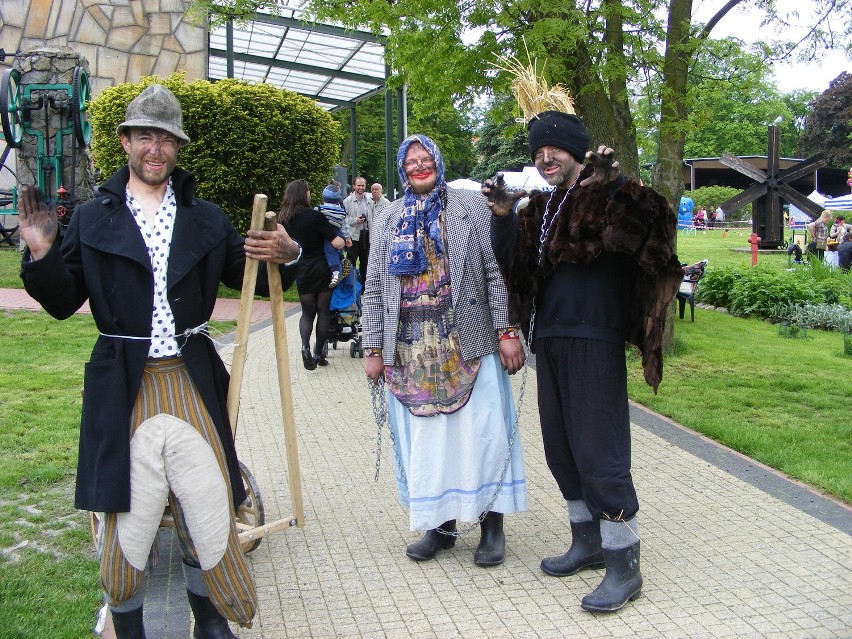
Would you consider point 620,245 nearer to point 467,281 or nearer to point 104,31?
point 467,281

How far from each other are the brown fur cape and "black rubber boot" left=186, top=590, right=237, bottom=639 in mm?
1855

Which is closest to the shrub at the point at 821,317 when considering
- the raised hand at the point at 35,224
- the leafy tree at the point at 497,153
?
the raised hand at the point at 35,224

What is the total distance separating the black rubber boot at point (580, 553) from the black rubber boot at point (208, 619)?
1.56 meters

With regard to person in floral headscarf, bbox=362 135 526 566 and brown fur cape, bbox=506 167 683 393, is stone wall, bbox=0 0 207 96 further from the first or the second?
brown fur cape, bbox=506 167 683 393

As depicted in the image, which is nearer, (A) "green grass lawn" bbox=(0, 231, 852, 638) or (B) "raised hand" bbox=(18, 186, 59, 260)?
(B) "raised hand" bbox=(18, 186, 59, 260)

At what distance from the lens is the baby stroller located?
10.3 meters

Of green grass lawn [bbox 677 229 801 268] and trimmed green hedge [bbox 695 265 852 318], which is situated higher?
Result: green grass lawn [bbox 677 229 801 268]

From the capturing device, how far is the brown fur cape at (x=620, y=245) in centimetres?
386

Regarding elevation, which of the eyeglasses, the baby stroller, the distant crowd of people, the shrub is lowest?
the shrub

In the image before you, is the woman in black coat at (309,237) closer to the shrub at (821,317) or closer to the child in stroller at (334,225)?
the child in stroller at (334,225)

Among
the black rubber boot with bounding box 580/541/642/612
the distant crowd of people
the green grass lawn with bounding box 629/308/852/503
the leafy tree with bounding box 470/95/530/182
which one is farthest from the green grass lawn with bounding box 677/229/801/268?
the black rubber boot with bounding box 580/541/642/612

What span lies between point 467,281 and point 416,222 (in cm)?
38

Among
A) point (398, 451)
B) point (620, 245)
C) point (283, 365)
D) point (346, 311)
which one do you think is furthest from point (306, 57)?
point (620, 245)

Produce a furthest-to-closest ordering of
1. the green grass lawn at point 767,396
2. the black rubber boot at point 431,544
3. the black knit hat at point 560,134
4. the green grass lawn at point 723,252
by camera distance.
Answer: the green grass lawn at point 723,252 → the green grass lawn at point 767,396 → the black rubber boot at point 431,544 → the black knit hat at point 560,134
